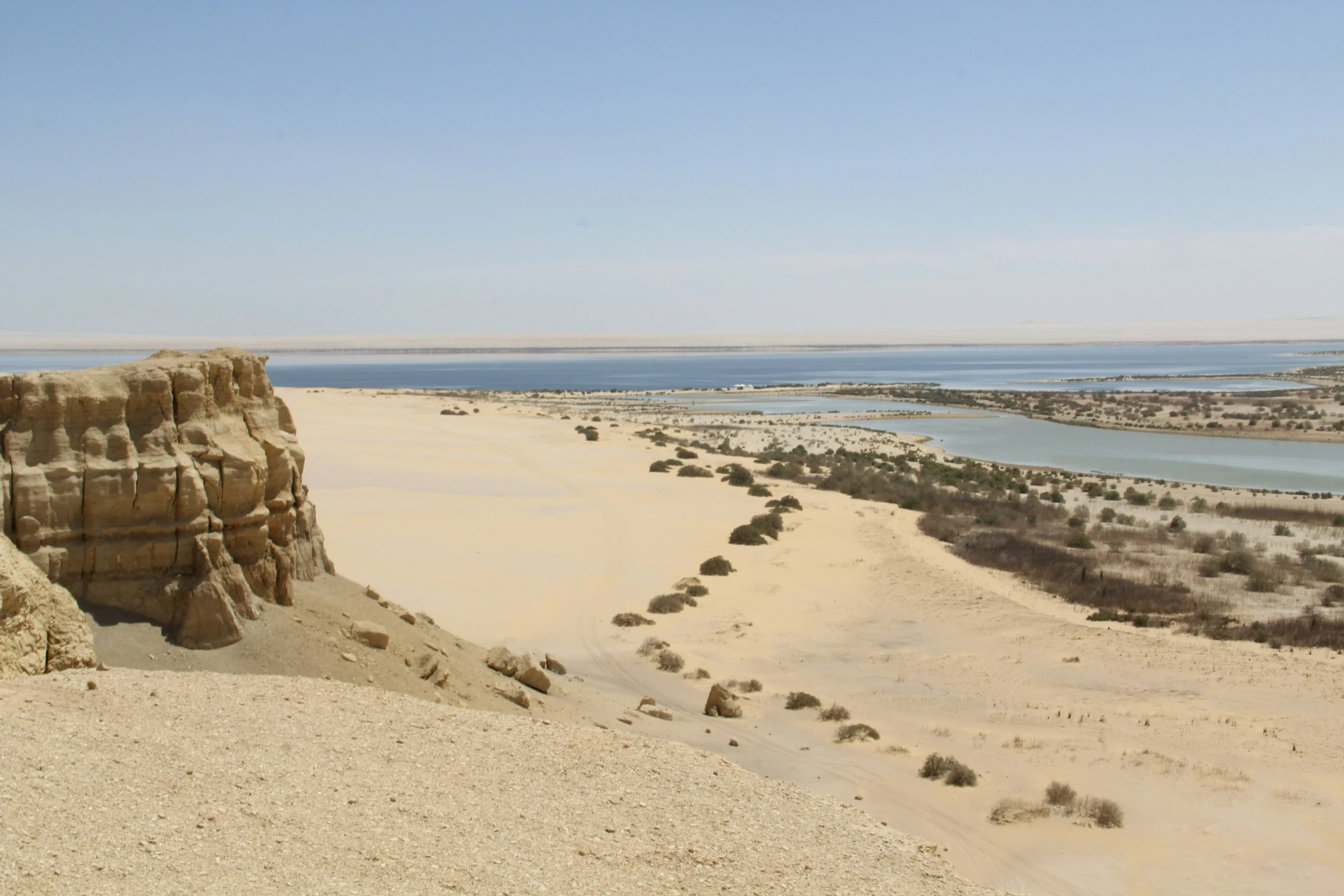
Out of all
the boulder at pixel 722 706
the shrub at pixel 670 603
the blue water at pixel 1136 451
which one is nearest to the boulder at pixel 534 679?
the boulder at pixel 722 706

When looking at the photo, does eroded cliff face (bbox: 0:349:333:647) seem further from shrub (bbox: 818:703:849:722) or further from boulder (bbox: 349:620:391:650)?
shrub (bbox: 818:703:849:722)

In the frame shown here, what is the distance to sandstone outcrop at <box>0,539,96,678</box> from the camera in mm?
6879

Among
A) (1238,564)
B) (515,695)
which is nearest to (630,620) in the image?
(515,695)

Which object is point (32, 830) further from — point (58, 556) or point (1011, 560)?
point (1011, 560)

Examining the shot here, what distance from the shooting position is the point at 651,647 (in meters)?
14.9

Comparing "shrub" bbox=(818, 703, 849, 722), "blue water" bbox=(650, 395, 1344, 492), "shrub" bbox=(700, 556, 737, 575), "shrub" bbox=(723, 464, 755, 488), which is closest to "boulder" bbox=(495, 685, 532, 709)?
"shrub" bbox=(818, 703, 849, 722)

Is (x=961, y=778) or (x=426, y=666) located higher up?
(x=426, y=666)

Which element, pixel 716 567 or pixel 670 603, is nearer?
pixel 670 603

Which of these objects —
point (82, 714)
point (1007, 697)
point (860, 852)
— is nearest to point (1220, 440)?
point (1007, 697)

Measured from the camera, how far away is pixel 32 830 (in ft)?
16.8

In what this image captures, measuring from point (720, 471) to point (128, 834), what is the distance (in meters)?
30.8

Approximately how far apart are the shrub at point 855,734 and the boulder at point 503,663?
12.8ft

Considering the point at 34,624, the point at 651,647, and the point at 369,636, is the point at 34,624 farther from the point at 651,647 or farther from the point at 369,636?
the point at 651,647

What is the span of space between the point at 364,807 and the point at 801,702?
24.0ft
